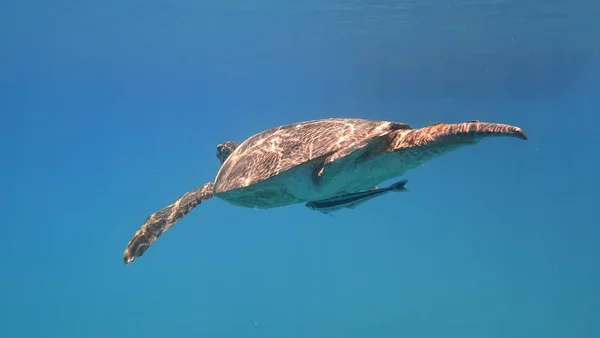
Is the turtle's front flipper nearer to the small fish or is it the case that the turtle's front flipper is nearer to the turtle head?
the turtle head

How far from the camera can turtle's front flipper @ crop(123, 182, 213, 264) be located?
5449 millimetres

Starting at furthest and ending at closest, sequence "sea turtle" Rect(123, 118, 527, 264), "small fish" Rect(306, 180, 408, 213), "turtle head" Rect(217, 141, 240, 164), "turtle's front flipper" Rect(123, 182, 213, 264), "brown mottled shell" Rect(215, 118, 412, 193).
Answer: "turtle head" Rect(217, 141, 240, 164), "turtle's front flipper" Rect(123, 182, 213, 264), "small fish" Rect(306, 180, 408, 213), "brown mottled shell" Rect(215, 118, 412, 193), "sea turtle" Rect(123, 118, 527, 264)

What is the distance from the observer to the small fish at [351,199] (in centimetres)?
462

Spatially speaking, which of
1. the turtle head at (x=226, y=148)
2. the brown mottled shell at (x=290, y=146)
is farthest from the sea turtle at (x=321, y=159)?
the turtle head at (x=226, y=148)

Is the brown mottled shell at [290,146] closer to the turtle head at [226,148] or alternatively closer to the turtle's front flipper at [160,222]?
the turtle's front flipper at [160,222]

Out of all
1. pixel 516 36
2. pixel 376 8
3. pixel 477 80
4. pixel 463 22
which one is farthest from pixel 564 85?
pixel 376 8

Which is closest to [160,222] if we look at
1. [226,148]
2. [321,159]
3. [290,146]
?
[226,148]

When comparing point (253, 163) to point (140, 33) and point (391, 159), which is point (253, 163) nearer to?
point (391, 159)

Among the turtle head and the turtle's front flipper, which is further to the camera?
the turtle head

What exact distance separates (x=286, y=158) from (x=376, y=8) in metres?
17.4

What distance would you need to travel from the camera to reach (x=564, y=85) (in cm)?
2981

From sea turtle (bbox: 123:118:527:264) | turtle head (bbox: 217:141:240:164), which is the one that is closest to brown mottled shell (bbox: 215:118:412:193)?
sea turtle (bbox: 123:118:527:264)

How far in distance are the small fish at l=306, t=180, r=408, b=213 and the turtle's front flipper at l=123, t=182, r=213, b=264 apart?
1.67 meters

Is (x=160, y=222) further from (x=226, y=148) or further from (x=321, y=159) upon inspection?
(x=321, y=159)
